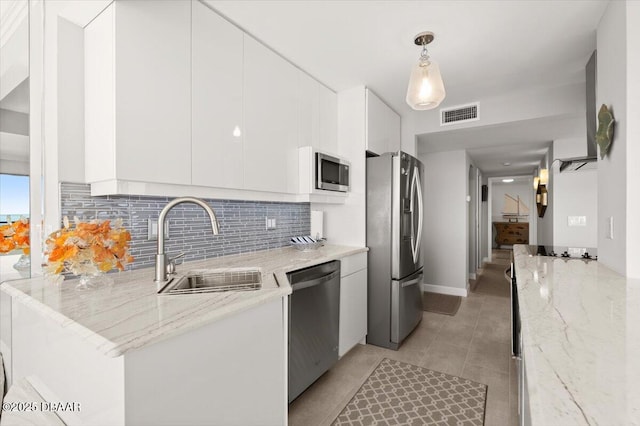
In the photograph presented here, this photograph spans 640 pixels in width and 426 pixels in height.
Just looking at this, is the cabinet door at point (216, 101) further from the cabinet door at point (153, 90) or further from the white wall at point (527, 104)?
the white wall at point (527, 104)

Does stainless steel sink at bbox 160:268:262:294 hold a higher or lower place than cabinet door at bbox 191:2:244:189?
lower

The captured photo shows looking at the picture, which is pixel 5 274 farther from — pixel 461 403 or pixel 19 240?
pixel 461 403

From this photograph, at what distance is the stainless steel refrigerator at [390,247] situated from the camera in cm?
272

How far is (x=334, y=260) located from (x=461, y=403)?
120 centimetres

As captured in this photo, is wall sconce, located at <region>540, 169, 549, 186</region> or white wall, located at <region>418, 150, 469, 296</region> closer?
white wall, located at <region>418, 150, 469, 296</region>

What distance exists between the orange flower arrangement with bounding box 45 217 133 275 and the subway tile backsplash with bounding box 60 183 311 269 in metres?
0.39

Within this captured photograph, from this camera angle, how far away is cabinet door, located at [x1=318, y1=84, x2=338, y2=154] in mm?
2791

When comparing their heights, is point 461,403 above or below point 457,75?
below

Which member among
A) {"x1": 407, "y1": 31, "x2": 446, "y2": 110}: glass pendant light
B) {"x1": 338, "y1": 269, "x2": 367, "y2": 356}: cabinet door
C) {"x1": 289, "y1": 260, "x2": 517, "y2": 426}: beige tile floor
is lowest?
{"x1": 289, "y1": 260, "x2": 517, "y2": 426}: beige tile floor

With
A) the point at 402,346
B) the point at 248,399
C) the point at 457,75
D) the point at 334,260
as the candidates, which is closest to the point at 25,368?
the point at 248,399

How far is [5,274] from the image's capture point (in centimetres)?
159

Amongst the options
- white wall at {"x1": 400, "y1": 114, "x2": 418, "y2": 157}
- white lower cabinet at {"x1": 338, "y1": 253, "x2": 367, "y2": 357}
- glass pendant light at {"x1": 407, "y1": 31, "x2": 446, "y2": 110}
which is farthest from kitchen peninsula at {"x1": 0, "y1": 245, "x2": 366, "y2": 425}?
white wall at {"x1": 400, "y1": 114, "x2": 418, "y2": 157}

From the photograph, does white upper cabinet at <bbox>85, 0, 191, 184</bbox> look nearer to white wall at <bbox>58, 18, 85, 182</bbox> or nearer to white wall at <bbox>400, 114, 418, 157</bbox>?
white wall at <bbox>58, 18, 85, 182</bbox>

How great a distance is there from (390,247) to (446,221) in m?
2.42
